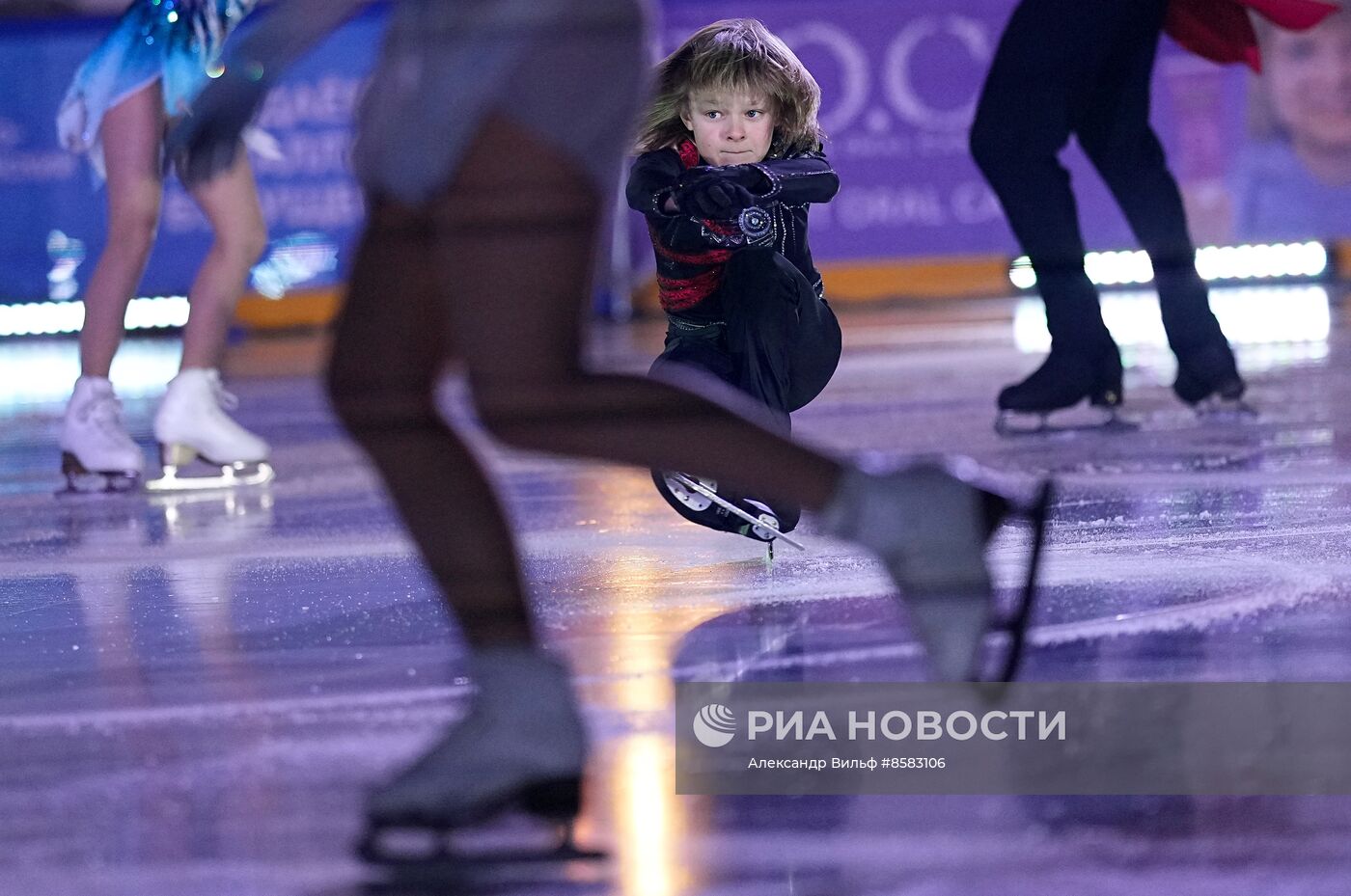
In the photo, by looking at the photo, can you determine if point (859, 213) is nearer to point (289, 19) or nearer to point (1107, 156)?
point (1107, 156)

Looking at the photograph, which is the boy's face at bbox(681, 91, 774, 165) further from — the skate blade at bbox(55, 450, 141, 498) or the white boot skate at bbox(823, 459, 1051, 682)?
the skate blade at bbox(55, 450, 141, 498)

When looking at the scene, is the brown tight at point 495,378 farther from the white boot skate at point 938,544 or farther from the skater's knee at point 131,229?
the skater's knee at point 131,229

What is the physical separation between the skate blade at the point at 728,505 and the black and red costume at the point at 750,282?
0.09 feet

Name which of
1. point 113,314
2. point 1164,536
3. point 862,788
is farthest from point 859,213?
point 862,788

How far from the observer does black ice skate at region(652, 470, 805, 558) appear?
2115 mm

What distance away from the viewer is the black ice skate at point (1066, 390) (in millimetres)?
3359

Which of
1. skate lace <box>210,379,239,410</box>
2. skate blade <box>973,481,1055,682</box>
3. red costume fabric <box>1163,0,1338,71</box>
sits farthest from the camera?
red costume fabric <box>1163,0,1338,71</box>

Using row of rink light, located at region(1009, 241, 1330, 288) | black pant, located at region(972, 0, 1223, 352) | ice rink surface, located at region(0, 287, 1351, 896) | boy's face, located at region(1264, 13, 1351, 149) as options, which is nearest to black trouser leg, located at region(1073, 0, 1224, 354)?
black pant, located at region(972, 0, 1223, 352)

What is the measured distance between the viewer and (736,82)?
2.09m

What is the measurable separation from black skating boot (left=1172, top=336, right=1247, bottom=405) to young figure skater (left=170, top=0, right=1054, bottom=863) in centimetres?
221

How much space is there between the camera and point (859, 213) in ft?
25.0

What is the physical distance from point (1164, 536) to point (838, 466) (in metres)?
1.00

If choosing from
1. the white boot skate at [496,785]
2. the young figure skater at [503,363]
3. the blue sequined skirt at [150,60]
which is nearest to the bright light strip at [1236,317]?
the blue sequined skirt at [150,60]

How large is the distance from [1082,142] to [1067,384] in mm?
534
